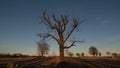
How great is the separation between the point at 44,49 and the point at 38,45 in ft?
18.1

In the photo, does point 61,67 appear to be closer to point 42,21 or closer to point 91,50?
point 42,21

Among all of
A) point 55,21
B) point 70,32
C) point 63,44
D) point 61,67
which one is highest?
point 55,21

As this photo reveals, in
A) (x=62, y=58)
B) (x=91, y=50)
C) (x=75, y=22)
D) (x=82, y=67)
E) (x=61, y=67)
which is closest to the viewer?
(x=82, y=67)

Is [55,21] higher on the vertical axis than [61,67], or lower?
higher

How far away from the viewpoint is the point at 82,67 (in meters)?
13.0

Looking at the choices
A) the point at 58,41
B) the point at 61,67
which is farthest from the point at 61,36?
the point at 61,67

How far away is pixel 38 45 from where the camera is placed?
4663 inches

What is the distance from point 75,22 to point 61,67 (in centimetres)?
1571

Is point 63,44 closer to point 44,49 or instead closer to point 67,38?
point 67,38

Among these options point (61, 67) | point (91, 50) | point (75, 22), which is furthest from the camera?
point (91, 50)

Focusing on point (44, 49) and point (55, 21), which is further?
point (44, 49)

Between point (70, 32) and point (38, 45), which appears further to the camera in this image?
point (38, 45)

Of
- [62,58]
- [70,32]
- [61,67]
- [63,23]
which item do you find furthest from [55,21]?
[61,67]

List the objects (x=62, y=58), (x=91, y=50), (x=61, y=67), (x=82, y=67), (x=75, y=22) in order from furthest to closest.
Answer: (x=91, y=50), (x=75, y=22), (x=62, y=58), (x=61, y=67), (x=82, y=67)
